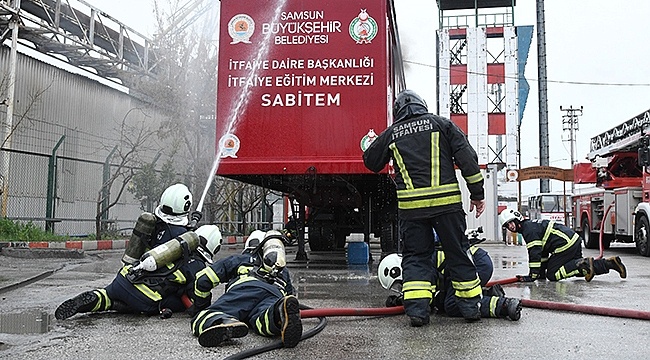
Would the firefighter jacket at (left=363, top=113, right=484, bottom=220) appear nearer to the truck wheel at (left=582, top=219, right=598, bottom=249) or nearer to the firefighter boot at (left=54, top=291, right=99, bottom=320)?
the firefighter boot at (left=54, top=291, right=99, bottom=320)

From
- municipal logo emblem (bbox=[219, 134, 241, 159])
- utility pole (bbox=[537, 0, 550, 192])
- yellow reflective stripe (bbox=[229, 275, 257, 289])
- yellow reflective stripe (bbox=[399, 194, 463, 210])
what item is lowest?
yellow reflective stripe (bbox=[229, 275, 257, 289])

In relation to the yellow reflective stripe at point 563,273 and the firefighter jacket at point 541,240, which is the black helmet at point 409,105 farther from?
the yellow reflective stripe at point 563,273

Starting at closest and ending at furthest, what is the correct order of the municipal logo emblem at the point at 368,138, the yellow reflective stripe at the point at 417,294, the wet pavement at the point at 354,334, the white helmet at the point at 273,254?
the wet pavement at the point at 354,334
the white helmet at the point at 273,254
the yellow reflective stripe at the point at 417,294
the municipal logo emblem at the point at 368,138

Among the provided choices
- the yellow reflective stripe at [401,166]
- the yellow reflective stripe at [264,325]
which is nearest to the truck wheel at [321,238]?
the yellow reflective stripe at [401,166]

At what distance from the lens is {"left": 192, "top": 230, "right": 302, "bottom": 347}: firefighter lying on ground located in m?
3.20

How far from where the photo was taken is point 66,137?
15844 millimetres

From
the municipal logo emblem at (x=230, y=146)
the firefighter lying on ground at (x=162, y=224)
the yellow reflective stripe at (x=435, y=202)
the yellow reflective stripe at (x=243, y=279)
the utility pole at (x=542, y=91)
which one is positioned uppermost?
the utility pole at (x=542, y=91)

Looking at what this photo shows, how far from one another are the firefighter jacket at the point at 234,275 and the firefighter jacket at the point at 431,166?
40.2 inches

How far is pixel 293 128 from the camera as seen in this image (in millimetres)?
7141

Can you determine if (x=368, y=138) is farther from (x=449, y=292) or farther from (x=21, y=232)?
(x=21, y=232)

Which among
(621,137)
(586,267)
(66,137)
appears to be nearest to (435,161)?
(586,267)

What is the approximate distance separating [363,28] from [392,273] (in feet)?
11.2

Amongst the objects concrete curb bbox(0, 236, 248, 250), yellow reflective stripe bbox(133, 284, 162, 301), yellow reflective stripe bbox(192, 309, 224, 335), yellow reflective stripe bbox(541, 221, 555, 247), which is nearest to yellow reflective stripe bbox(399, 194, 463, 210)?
yellow reflective stripe bbox(192, 309, 224, 335)

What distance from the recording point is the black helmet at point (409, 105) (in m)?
4.42
